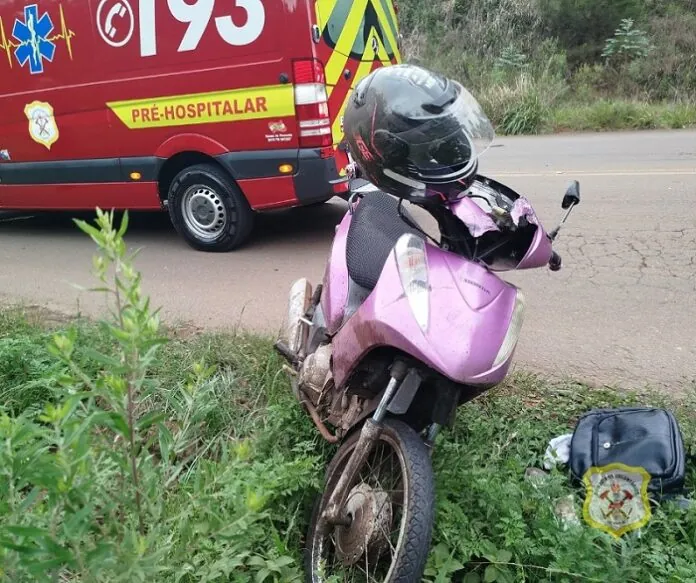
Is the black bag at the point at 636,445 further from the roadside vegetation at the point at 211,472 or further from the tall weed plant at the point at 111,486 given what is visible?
the tall weed plant at the point at 111,486

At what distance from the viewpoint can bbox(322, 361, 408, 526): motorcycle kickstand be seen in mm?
2092

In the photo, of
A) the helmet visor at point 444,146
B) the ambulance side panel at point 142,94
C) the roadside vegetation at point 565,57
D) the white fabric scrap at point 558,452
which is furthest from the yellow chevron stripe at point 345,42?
the roadside vegetation at point 565,57

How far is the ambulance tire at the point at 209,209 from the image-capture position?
5605 mm

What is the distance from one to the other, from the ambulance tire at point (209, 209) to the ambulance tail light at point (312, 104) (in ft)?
2.77

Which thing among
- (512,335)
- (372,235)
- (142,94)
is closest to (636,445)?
(512,335)

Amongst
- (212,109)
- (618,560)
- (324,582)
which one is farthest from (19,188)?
(618,560)

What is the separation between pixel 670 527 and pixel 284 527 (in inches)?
55.2

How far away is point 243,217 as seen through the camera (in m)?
5.64

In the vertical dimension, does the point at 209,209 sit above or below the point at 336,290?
below

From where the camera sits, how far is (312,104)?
5.04 m

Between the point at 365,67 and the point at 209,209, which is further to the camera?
the point at 365,67

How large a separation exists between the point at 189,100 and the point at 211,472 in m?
4.29

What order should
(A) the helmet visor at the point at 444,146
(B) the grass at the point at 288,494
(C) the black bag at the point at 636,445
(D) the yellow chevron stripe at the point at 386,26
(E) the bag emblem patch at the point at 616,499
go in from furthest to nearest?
(D) the yellow chevron stripe at the point at 386,26 < (C) the black bag at the point at 636,445 < (E) the bag emblem patch at the point at 616,499 < (A) the helmet visor at the point at 444,146 < (B) the grass at the point at 288,494

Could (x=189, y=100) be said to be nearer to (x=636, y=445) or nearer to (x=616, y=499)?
(x=636, y=445)
